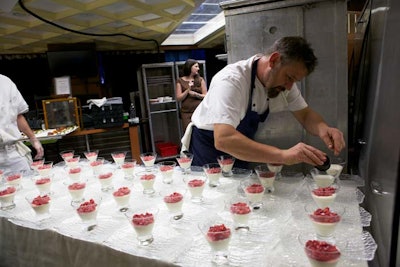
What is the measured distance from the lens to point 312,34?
2412mm

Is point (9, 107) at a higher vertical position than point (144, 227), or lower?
higher

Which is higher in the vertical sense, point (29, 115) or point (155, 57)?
point (155, 57)

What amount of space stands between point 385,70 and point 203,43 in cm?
769

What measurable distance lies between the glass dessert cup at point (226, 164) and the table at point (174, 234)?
76mm

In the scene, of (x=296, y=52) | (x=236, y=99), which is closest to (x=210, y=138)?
(x=236, y=99)

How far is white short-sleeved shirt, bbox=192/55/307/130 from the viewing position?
6.23 feet

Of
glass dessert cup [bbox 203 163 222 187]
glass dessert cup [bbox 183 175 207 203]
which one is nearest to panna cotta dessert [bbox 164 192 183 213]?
glass dessert cup [bbox 183 175 207 203]

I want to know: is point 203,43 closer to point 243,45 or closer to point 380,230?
point 243,45

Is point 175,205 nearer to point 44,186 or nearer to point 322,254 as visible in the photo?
point 322,254

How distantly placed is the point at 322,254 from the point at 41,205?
1.52 metres

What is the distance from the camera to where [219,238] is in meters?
1.25

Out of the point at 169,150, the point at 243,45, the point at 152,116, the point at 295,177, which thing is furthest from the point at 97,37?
the point at 295,177

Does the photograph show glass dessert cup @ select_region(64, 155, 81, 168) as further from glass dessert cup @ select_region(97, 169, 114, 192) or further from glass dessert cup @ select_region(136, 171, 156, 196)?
glass dessert cup @ select_region(136, 171, 156, 196)

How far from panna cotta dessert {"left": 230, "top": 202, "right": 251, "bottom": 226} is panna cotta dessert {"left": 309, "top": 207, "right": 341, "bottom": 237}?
0.29 meters
